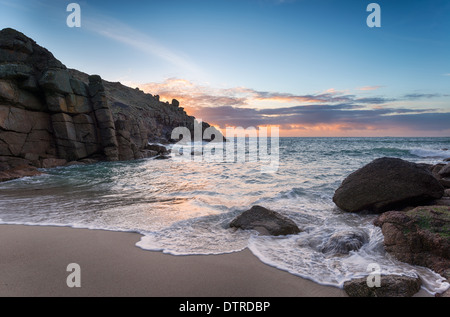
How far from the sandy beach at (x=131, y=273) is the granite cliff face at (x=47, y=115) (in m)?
16.5

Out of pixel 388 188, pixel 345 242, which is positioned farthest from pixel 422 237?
pixel 388 188

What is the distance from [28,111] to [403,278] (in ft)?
76.2

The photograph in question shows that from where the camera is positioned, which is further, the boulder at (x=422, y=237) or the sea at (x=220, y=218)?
the sea at (x=220, y=218)

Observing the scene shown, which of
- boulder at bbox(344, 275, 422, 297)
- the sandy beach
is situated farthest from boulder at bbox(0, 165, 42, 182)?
boulder at bbox(344, 275, 422, 297)

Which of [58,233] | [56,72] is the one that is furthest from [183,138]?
[58,233]

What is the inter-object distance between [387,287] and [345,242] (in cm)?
137

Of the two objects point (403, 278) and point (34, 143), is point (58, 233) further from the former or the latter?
point (34, 143)

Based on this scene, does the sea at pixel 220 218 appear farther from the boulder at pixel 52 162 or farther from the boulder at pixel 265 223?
the boulder at pixel 52 162

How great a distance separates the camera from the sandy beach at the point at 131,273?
9.36 ft

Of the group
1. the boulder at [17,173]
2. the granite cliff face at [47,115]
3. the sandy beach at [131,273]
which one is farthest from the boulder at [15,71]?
the sandy beach at [131,273]

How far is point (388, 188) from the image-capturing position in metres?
5.90

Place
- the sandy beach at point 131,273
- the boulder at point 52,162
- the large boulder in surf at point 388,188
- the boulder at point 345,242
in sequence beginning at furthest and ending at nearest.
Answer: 1. the boulder at point 52,162
2. the large boulder in surf at point 388,188
3. the boulder at point 345,242
4. the sandy beach at point 131,273

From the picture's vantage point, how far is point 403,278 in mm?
2896
